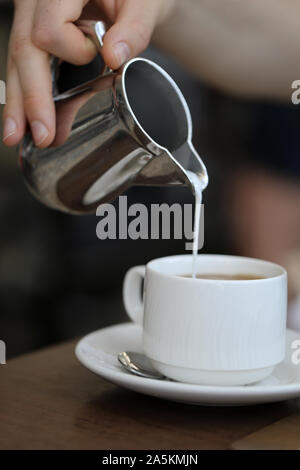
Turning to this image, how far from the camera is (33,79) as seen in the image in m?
0.76

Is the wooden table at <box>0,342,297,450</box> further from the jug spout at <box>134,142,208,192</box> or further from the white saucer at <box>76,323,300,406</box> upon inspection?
the jug spout at <box>134,142,208,192</box>

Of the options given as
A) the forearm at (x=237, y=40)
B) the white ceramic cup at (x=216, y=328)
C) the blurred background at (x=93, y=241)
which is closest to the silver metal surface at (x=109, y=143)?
the white ceramic cup at (x=216, y=328)

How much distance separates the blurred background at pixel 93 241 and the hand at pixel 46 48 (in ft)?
2.94

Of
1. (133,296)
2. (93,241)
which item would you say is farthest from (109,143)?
(93,241)

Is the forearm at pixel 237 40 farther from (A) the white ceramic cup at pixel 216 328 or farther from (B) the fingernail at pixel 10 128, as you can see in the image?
(A) the white ceramic cup at pixel 216 328

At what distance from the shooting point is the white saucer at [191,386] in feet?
→ 1.88

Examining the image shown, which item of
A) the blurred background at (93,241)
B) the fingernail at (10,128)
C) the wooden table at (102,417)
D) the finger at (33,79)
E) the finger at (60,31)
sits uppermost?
the finger at (60,31)

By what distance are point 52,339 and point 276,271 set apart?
153 centimetres

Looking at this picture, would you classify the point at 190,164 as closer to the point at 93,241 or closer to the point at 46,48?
the point at 46,48

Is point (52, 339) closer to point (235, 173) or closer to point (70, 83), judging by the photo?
point (70, 83)

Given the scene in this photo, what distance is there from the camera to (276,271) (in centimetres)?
70

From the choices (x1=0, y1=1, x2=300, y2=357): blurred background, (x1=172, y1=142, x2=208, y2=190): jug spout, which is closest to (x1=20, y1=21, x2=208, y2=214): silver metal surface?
(x1=172, y1=142, x2=208, y2=190): jug spout

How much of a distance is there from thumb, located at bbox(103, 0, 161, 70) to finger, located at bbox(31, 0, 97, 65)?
4 centimetres
